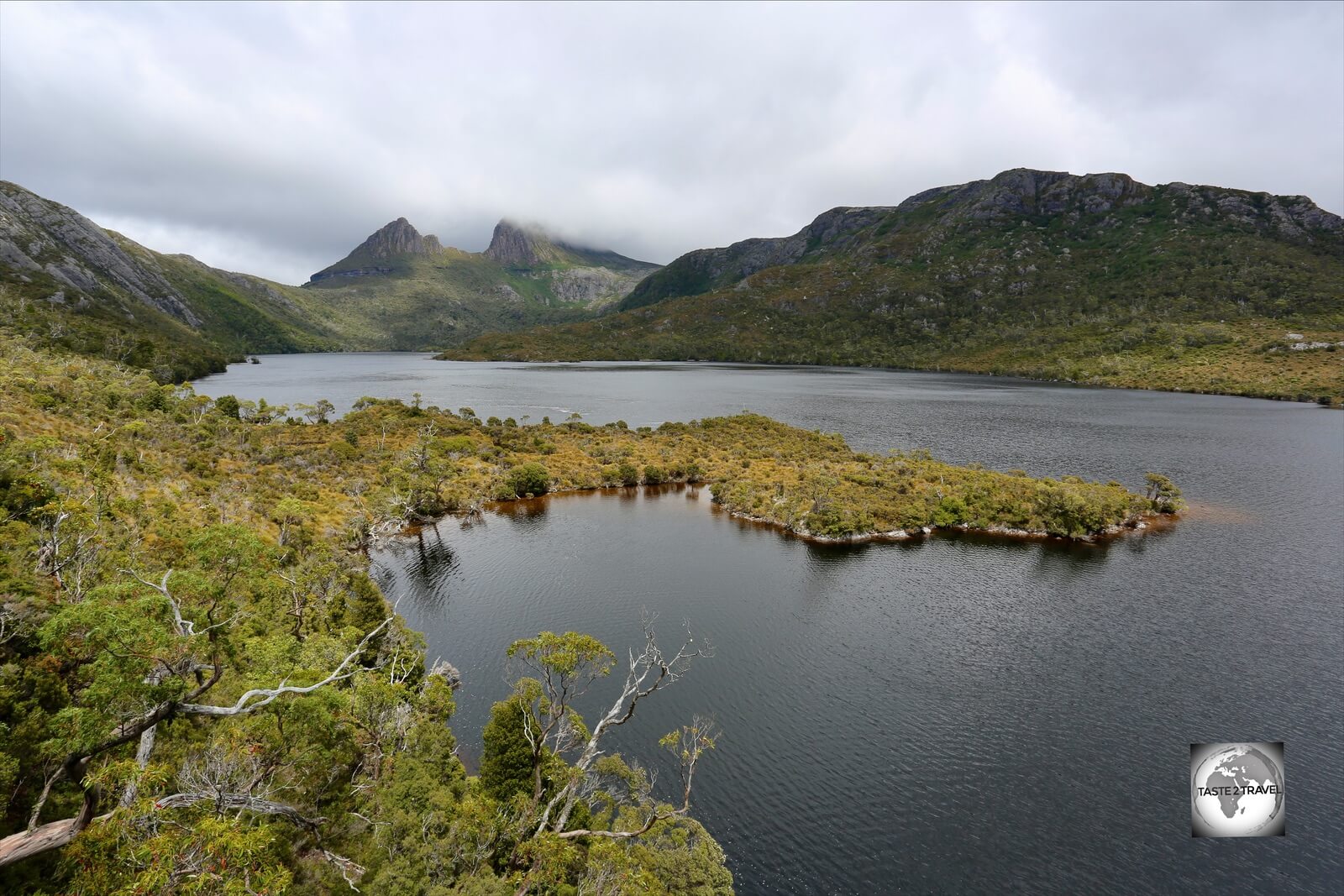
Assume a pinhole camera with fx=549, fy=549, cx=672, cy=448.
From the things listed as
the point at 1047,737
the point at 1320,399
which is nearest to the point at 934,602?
the point at 1047,737

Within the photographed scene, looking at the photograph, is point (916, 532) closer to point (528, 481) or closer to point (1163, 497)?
point (1163, 497)

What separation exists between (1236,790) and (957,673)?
592 inches

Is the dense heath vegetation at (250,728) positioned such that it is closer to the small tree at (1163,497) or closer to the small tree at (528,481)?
the small tree at (528,481)

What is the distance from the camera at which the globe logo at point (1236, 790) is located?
28688 millimetres

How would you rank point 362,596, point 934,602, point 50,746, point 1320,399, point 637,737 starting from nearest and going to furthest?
point 50,746 < point 637,737 < point 362,596 < point 934,602 < point 1320,399

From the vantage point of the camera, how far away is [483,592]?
54.8m

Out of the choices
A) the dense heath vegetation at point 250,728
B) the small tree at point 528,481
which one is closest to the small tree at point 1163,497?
the dense heath vegetation at point 250,728

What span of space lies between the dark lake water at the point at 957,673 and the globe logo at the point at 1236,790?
741 millimetres

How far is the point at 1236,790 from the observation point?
31.0 meters

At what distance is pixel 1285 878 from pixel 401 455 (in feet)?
341

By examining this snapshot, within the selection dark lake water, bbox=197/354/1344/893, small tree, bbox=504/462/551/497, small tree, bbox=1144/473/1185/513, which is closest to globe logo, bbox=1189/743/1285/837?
dark lake water, bbox=197/354/1344/893

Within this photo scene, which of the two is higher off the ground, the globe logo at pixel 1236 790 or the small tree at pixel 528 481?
the small tree at pixel 528 481

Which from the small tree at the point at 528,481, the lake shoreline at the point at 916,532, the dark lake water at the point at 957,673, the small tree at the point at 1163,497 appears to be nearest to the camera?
the dark lake water at the point at 957,673

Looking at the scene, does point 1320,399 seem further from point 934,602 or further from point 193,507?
point 193,507
